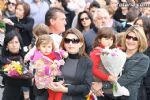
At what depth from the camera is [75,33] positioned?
4652 millimetres

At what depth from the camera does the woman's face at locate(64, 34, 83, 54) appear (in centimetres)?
457

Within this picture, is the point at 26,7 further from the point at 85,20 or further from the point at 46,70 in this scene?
the point at 46,70

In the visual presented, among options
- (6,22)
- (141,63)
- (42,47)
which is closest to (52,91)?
(42,47)

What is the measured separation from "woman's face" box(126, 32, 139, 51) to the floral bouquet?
1.00 metres

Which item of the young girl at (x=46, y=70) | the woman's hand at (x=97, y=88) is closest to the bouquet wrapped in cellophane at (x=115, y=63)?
the woman's hand at (x=97, y=88)

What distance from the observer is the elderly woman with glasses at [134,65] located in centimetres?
508

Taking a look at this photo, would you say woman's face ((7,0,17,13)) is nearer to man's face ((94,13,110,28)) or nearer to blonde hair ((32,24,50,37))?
man's face ((94,13,110,28))

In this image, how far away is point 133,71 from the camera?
5.08 m

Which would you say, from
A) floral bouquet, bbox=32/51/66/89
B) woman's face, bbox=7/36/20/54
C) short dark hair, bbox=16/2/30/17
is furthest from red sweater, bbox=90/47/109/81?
short dark hair, bbox=16/2/30/17

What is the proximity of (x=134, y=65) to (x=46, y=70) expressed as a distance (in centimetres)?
117

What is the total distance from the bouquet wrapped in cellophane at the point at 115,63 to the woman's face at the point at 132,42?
199 mm

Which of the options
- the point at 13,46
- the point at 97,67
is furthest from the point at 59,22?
the point at 13,46

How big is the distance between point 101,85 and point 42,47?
85 cm

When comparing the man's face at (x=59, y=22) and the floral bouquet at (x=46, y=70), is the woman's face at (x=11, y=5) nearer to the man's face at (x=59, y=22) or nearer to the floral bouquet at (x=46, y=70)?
the man's face at (x=59, y=22)
